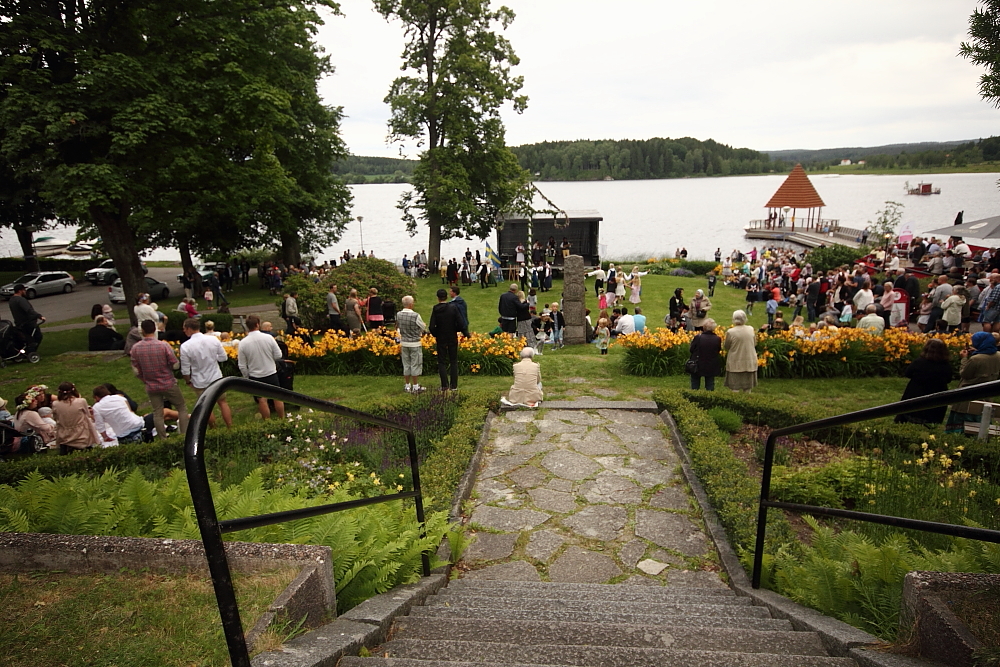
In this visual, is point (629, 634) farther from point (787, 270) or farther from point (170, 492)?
point (787, 270)

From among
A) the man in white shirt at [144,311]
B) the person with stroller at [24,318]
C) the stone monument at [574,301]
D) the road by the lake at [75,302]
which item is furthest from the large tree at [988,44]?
the road by the lake at [75,302]

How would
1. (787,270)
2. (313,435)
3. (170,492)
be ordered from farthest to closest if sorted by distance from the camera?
(787,270) → (313,435) → (170,492)

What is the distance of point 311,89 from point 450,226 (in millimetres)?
9161

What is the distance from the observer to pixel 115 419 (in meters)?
8.02

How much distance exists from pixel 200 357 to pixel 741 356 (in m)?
8.12

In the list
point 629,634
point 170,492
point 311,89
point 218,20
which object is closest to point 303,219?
point 311,89

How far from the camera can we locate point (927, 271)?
70.3 feet

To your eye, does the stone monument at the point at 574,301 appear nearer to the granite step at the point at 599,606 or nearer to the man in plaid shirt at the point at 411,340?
the man in plaid shirt at the point at 411,340

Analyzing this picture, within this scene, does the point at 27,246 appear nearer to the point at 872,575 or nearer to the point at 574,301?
the point at 574,301

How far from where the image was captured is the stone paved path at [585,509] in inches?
191

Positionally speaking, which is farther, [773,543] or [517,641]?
[773,543]

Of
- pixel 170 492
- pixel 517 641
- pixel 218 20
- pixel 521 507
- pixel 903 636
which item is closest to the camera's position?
pixel 903 636

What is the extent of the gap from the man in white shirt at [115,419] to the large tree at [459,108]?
70.6 feet

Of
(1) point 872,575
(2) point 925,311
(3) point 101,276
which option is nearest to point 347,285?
(2) point 925,311
